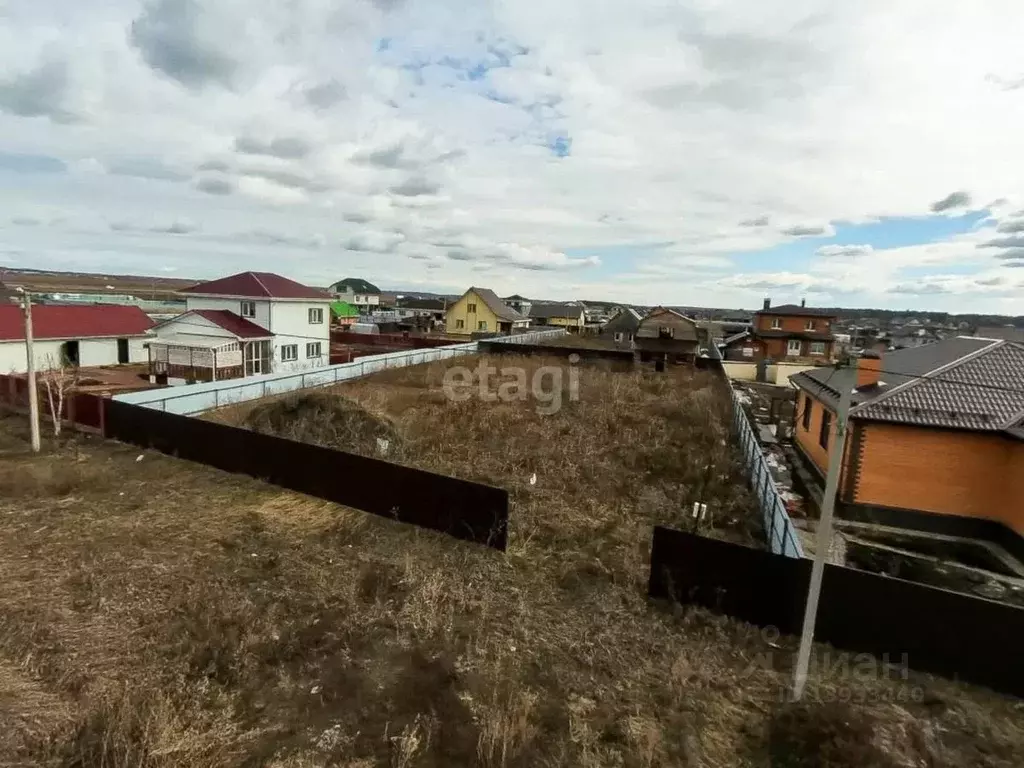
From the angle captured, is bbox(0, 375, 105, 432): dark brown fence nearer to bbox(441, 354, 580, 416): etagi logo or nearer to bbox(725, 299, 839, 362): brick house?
bbox(441, 354, 580, 416): etagi logo

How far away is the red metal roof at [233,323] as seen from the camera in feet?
77.8

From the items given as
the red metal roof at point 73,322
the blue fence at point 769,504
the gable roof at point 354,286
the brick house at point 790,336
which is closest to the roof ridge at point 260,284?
the red metal roof at point 73,322

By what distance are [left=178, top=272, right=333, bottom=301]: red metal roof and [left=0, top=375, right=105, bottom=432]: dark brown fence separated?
1079cm

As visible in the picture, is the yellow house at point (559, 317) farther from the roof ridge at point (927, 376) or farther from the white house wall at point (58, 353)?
the roof ridge at point (927, 376)

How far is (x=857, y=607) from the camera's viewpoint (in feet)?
20.1

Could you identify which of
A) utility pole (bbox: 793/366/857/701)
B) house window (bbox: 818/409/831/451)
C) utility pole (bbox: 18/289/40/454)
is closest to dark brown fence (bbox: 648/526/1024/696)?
utility pole (bbox: 793/366/857/701)

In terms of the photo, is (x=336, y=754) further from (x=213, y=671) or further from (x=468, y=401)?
(x=468, y=401)

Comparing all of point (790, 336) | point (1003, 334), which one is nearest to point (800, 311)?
point (790, 336)

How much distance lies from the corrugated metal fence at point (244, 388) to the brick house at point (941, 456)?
1724 centimetres

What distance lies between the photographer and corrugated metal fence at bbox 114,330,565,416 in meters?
15.6

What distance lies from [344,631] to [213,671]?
137 centimetres

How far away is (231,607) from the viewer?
6.72 metres

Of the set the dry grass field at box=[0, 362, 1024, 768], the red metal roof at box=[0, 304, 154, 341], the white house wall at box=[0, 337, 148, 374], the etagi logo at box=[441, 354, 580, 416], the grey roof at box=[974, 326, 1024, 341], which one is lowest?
the dry grass field at box=[0, 362, 1024, 768]

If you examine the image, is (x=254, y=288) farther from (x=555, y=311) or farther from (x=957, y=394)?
(x=555, y=311)
